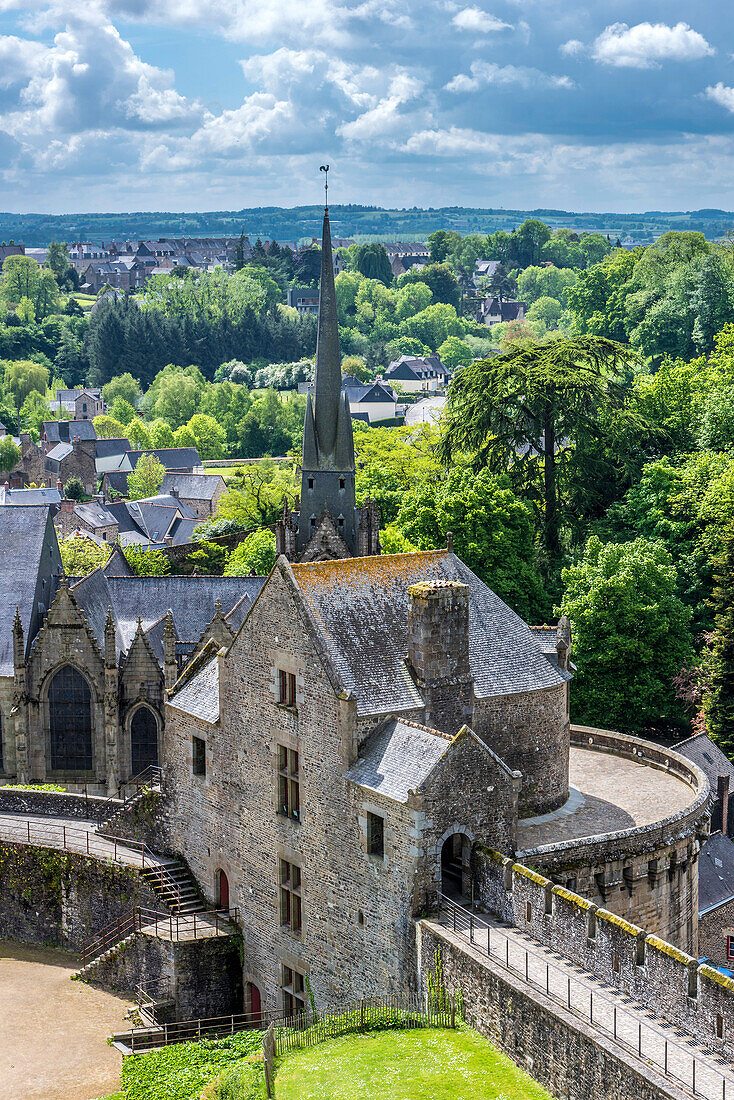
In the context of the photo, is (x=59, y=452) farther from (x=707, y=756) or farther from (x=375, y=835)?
(x=375, y=835)

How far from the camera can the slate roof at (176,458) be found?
137125 millimetres

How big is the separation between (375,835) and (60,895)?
1427 centimetres

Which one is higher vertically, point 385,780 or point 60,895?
point 385,780

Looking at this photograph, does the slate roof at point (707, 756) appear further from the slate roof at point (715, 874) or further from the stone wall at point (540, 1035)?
the stone wall at point (540, 1035)

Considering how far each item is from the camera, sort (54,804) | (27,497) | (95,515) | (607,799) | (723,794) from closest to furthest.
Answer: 1. (607,799)
2. (54,804)
3. (723,794)
4. (27,497)
5. (95,515)

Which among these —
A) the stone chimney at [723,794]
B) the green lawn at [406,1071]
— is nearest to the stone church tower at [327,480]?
the stone chimney at [723,794]

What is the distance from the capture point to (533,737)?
34844mm

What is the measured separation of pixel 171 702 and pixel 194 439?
116039 mm

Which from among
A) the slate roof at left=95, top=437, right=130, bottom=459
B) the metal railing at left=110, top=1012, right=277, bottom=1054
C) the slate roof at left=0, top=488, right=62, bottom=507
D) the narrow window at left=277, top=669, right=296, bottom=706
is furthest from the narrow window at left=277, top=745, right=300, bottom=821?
the slate roof at left=95, top=437, right=130, bottom=459

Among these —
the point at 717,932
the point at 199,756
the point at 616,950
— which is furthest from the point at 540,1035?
the point at 717,932

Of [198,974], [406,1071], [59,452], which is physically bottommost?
[198,974]

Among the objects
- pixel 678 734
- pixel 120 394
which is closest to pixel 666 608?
pixel 678 734

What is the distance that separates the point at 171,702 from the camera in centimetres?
3925

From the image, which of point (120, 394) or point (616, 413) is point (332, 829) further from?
point (120, 394)
